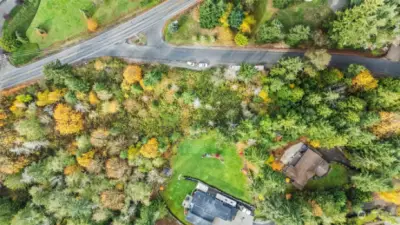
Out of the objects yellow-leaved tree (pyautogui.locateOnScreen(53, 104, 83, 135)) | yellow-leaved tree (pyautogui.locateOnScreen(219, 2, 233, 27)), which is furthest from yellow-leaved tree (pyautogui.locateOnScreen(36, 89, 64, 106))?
yellow-leaved tree (pyautogui.locateOnScreen(219, 2, 233, 27))

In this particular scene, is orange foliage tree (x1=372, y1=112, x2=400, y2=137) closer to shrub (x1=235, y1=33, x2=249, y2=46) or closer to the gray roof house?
shrub (x1=235, y1=33, x2=249, y2=46)

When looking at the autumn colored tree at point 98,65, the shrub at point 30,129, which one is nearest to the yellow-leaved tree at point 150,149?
the autumn colored tree at point 98,65

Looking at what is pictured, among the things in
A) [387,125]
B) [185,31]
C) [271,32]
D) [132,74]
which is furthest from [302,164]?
[132,74]

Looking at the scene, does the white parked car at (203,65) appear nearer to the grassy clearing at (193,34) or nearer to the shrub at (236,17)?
the grassy clearing at (193,34)

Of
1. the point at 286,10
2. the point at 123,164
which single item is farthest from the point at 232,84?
the point at 123,164

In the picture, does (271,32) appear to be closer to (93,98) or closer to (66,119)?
(93,98)

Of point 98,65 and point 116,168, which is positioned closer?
point 116,168
